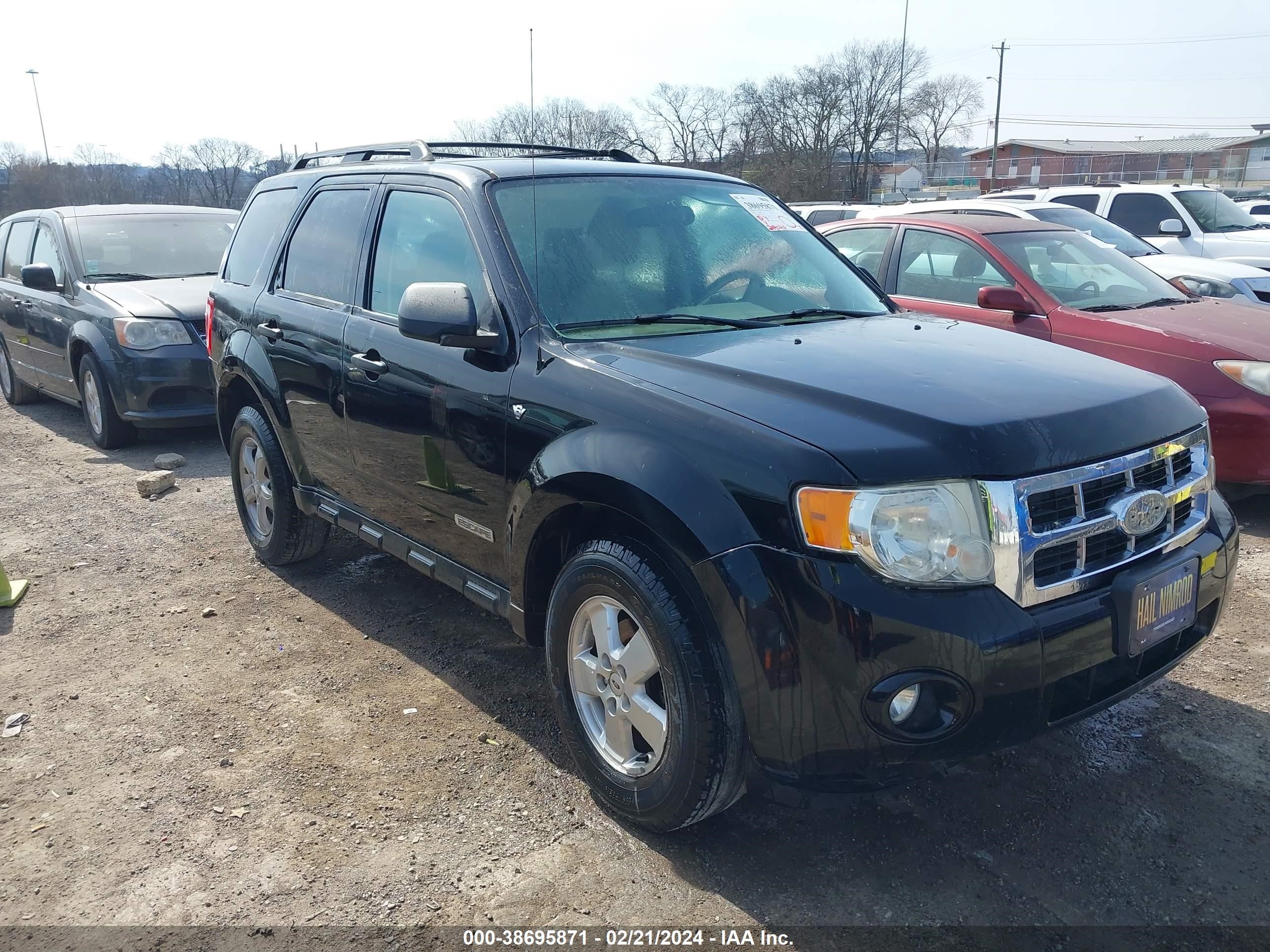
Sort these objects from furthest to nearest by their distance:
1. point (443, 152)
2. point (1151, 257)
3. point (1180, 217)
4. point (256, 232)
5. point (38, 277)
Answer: point (1180, 217)
point (1151, 257)
point (38, 277)
point (256, 232)
point (443, 152)

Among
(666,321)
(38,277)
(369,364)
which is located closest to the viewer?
(666,321)

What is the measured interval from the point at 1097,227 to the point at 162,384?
839 cm

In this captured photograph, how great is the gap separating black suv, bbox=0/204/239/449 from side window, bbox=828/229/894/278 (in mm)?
4877

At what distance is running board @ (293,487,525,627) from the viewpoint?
3.32 m

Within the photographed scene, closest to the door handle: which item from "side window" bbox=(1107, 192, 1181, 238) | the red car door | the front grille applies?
the front grille

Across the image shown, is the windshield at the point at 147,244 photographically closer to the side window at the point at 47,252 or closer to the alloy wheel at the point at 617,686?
the side window at the point at 47,252

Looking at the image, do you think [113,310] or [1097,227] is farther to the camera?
[1097,227]

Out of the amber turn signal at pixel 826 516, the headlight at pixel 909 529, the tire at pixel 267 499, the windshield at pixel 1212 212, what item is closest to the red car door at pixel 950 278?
the tire at pixel 267 499

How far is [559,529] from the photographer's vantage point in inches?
117

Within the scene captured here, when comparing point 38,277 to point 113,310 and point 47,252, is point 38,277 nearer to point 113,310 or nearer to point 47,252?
point 113,310

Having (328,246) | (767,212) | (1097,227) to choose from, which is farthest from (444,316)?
(1097,227)

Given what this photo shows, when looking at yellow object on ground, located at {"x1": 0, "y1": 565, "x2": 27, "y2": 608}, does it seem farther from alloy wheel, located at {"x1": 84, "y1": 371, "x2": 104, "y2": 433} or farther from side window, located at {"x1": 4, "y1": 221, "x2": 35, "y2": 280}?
side window, located at {"x1": 4, "y1": 221, "x2": 35, "y2": 280}

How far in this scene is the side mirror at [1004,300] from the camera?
5758mm

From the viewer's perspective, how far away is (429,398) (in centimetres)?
345
